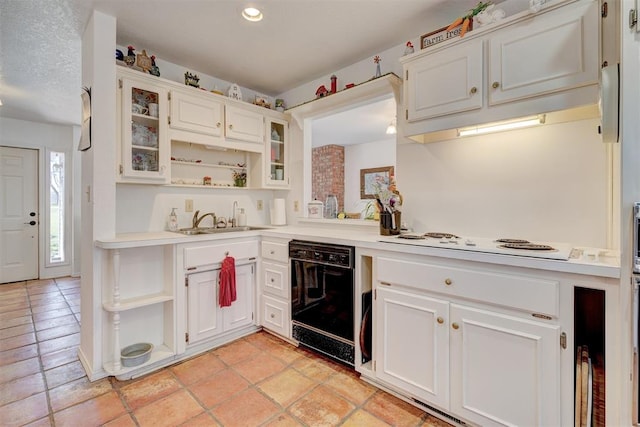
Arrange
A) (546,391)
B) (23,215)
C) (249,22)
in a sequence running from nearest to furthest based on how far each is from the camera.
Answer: (546,391) < (249,22) < (23,215)

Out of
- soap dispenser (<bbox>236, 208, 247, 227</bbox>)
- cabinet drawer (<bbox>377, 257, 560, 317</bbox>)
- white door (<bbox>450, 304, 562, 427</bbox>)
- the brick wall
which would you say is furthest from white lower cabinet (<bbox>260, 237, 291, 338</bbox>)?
the brick wall

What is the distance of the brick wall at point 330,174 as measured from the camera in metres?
7.03

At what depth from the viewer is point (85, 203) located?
7.25ft

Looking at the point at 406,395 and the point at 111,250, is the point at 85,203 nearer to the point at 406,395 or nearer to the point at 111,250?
the point at 111,250

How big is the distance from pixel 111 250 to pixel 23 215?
3.98m

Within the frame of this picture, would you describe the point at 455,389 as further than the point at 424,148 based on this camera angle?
No

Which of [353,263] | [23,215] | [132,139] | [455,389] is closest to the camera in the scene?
[455,389]

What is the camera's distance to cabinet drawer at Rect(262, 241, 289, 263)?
2.50m

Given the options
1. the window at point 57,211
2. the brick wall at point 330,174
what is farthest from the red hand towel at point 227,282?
the brick wall at point 330,174

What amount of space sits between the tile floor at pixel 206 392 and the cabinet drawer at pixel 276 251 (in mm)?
721

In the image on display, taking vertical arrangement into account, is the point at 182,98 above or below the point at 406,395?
above

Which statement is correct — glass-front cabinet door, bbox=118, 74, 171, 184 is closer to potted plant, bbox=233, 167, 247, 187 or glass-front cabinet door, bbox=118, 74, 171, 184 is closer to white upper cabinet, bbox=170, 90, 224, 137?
white upper cabinet, bbox=170, 90, 224, 137

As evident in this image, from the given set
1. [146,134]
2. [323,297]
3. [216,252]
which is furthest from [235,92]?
[323,297]

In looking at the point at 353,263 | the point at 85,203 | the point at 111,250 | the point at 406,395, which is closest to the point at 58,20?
the point at 85,203
